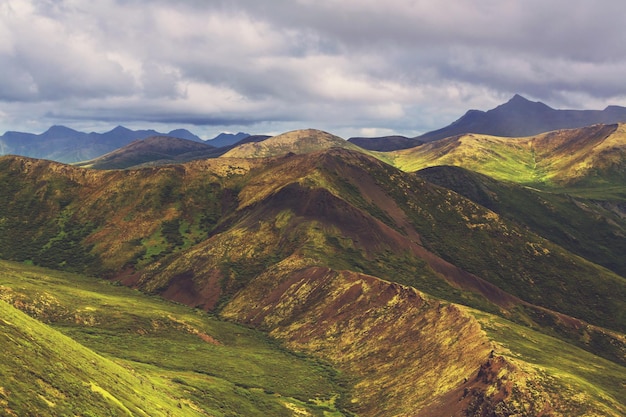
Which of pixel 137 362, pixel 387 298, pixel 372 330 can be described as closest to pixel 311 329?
pixel 372 330

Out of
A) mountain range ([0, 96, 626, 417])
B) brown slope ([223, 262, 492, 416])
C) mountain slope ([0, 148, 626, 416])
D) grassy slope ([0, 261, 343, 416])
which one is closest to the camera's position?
grassy slope ([0, 261, 343, 416])

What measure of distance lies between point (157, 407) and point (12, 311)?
69.0 ft

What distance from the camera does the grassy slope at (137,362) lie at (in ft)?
139

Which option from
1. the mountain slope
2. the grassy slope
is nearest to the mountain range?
the grassy slope

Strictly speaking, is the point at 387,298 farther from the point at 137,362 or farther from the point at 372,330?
the point at 137,362

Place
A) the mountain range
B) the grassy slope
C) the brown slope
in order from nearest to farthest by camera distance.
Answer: the grassy slope → the mountain range → the brown slope

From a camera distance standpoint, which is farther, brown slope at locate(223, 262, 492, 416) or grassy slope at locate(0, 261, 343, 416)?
brown slope at locate(223, 262, 492, 416)

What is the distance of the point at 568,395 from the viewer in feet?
224

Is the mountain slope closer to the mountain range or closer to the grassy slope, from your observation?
the mountain range

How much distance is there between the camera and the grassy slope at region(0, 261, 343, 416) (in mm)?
42250

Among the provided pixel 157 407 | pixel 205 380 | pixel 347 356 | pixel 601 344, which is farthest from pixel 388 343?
pixel 601 344

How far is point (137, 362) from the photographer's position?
88.4 metres

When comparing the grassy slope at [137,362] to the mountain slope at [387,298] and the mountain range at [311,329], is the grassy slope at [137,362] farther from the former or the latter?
the mountain slope at [387,298]

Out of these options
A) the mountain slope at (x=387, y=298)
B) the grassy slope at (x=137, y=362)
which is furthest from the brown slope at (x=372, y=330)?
the grassy slope at (x=137, y=362)
